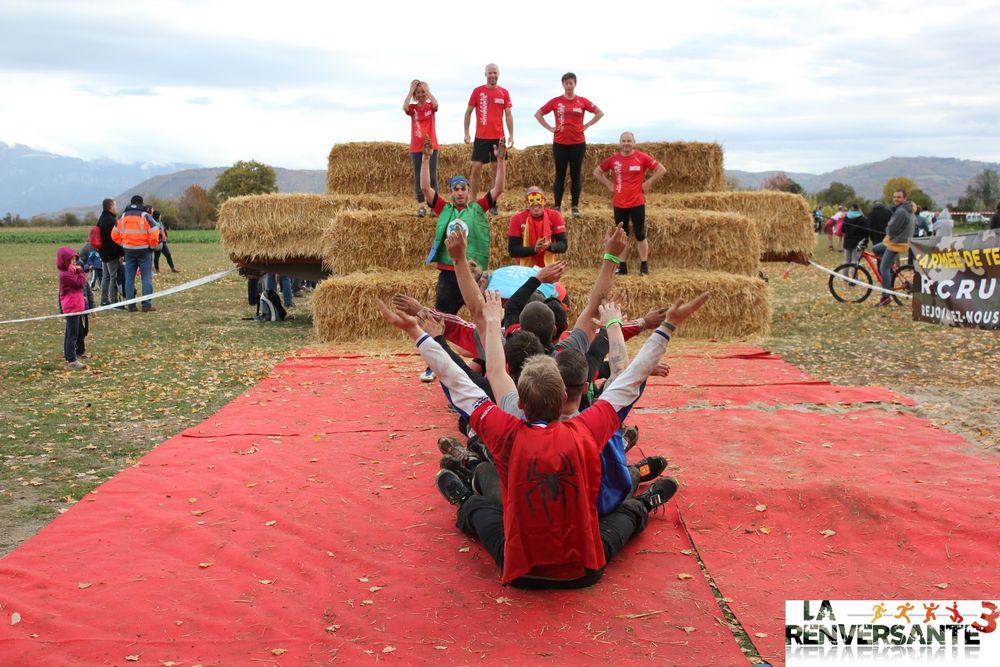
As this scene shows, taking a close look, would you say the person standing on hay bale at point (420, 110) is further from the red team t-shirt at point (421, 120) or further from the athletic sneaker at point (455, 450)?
the athletic sneaker at point (455, 450)

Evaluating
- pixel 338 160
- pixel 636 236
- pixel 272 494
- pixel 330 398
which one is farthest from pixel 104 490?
pixel 338 160

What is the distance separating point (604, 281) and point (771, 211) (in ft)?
34.6

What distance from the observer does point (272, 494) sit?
4.89m

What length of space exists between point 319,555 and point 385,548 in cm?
31

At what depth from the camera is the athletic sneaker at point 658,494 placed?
436 cm

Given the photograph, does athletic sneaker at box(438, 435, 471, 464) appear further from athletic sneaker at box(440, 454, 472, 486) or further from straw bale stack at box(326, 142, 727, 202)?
straw bale stack at box(326, 142, 727, 202)

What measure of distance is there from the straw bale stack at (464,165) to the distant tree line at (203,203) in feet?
190

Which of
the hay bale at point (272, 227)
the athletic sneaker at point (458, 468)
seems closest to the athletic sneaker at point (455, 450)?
the athletic sneaker at point (458, 468)

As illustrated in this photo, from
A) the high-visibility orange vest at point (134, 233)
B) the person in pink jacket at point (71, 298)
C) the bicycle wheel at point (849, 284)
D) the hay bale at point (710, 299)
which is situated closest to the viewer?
the person in pink jacket at point (71, 298)

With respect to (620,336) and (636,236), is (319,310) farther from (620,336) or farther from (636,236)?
(620,336)

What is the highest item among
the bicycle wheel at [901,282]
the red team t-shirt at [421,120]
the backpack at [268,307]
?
the red team t-shirt at [421,120]

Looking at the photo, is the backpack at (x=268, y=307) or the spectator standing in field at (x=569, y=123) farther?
the backpack at (x=268, y=307)

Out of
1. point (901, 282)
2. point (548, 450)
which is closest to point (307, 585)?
point (548, 450)

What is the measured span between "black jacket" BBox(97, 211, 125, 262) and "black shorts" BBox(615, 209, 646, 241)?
833cm
